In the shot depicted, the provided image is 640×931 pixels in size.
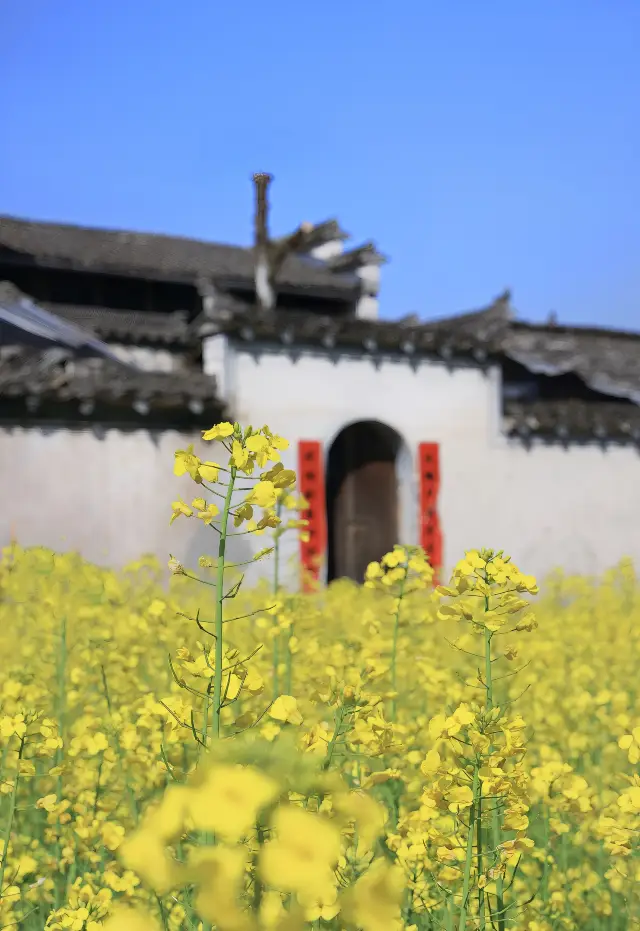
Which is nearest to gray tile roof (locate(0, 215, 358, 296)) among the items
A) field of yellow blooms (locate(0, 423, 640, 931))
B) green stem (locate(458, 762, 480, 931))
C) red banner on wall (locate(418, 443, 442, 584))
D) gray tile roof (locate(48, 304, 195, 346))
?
gray tile roof (locate(48, 304, 195, 346))

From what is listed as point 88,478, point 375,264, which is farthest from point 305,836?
point 375,264

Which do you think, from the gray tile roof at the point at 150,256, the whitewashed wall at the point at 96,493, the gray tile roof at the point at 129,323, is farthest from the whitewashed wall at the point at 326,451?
the gray tile roof at the point at 150,256

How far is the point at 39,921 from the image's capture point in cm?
294

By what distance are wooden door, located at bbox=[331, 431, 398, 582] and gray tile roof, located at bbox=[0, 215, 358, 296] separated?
4.38 metres

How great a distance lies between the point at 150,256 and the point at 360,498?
22.2 ft

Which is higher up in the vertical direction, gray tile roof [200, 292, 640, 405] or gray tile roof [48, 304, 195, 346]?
gray tile roof [48, 304, 195, 346]

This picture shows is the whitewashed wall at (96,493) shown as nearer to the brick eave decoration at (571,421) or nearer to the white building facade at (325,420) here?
the white building facade at (325,420)

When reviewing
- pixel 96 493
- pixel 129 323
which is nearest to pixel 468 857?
pixel 96 493

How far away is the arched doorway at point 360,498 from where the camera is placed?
36.2ft

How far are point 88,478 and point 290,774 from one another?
349 inches


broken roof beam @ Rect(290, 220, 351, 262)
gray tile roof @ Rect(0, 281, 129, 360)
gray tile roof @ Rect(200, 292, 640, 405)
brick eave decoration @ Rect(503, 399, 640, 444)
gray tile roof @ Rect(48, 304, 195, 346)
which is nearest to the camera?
gray tile roof @ Rect(200, 292, 640, 405)

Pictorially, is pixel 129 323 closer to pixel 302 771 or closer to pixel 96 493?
pixel 96 493

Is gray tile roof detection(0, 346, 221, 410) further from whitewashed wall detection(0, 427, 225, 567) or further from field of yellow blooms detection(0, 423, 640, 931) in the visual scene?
field of yellow blooms detection(0, 423, 640, 931)

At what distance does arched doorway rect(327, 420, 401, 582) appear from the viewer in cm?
1103
